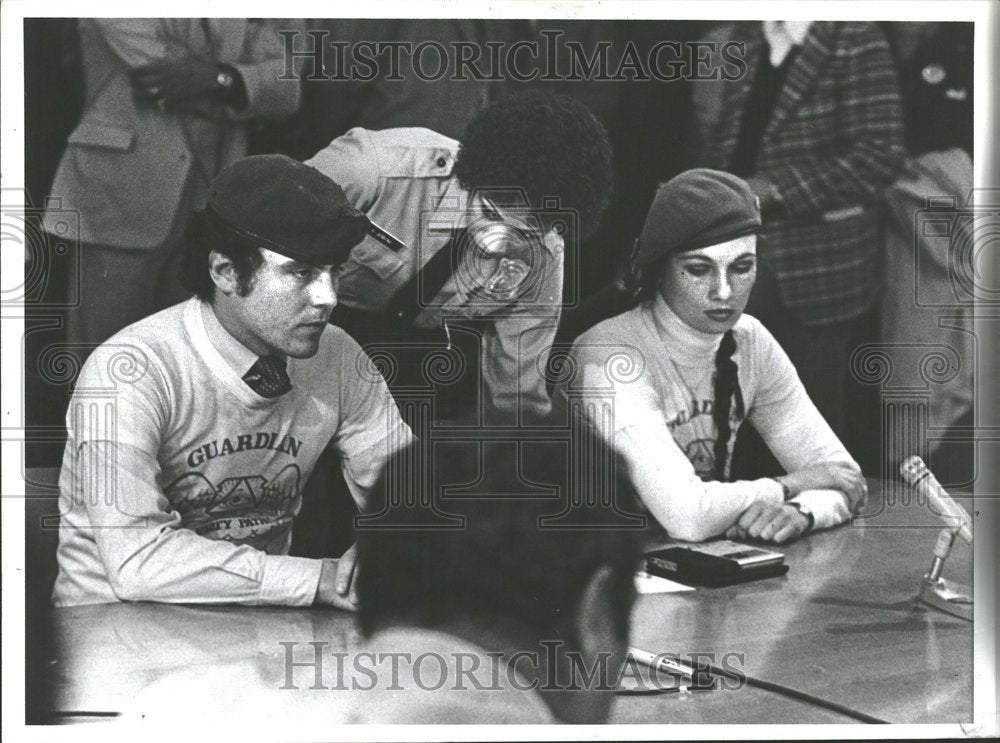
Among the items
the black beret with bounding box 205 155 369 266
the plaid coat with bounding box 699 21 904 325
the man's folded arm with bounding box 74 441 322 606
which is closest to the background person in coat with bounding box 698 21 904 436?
the plaid coat with bounding box 699 21 904 325

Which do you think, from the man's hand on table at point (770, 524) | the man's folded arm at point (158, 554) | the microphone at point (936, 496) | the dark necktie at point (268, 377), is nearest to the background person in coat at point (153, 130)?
the dark necktie at point (268, 377)

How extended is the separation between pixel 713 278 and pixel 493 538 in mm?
1193

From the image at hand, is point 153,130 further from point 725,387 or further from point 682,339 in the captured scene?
point 725,387

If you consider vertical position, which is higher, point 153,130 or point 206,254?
point 153,130

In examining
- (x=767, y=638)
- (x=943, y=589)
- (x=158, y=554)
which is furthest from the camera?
(x=943, y=589)

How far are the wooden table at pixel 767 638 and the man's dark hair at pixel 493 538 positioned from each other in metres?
0.20

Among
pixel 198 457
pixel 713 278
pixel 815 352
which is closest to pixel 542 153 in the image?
pixel 713 278

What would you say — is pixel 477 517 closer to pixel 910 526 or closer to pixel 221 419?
pixel 221 419

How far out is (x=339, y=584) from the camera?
446 cm

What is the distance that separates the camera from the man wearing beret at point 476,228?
4.50m

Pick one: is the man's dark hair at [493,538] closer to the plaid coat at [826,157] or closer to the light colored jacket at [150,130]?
the plaid coat at [826,157]

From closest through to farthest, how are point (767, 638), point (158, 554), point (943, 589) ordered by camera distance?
1. point (158, 554)
2. point (767, 638)
3. point (943, 589)

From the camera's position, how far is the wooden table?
4434 mm

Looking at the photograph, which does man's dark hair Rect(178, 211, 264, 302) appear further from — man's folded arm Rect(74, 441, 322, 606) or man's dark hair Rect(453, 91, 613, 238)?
man's dark hair Rect(453, 91, 613, 238)
